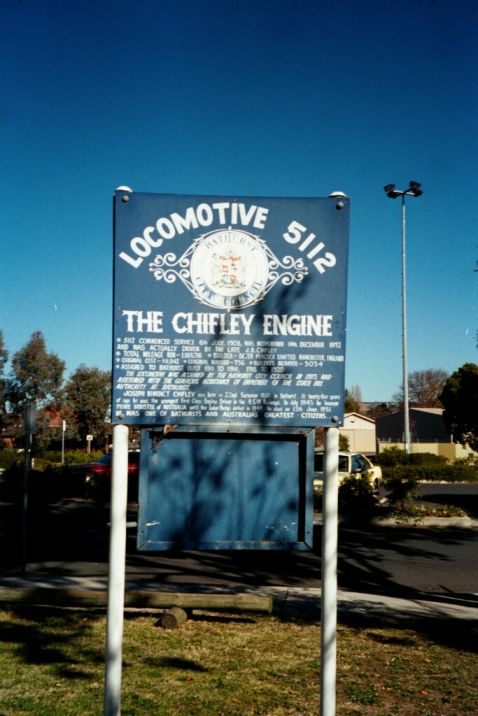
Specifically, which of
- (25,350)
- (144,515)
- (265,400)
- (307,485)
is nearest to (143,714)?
(144,515)

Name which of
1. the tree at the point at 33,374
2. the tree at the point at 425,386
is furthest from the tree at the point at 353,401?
the tree at the point at 33,374

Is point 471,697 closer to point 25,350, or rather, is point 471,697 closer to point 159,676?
point 159,676

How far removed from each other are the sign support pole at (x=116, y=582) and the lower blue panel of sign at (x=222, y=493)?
181mm

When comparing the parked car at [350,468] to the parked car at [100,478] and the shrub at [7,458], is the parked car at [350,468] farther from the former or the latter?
the shrub at [7,458]

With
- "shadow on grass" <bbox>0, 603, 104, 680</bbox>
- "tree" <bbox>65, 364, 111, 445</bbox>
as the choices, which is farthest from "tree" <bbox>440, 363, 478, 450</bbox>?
"shadow on grass" <bbox>0, 603, 104, 680</bbox>

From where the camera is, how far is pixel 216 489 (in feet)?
12.6

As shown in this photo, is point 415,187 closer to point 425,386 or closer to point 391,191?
point 391,191

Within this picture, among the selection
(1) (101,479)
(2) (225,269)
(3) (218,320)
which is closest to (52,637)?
(3) (218,320)

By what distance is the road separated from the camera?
10297mm

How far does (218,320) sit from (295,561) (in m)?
8.96

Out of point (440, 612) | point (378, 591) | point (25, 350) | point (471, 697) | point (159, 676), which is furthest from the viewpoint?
point (25, 350)

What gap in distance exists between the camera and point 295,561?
1196 centimetres

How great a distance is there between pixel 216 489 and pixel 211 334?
0.81 meters

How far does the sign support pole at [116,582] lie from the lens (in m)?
3.42
